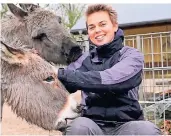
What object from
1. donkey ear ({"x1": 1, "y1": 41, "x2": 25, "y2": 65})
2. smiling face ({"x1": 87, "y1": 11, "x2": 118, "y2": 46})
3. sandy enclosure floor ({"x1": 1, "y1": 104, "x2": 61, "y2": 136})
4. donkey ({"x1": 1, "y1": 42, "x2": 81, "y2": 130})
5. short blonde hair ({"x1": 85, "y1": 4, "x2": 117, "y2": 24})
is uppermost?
short blonde hair ({"x1": 85, "y1": 4, "x2": 117, "y2": 24})

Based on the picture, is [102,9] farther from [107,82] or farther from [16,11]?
[16,11]

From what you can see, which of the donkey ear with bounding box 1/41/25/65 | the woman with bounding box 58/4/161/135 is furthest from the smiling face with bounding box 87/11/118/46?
the donkey ear with bounding box 1/41/25/65

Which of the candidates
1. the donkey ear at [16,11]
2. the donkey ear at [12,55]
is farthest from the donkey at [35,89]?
the donkey ear at [16,11]

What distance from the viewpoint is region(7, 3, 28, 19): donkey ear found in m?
5.44

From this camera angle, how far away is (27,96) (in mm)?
3268

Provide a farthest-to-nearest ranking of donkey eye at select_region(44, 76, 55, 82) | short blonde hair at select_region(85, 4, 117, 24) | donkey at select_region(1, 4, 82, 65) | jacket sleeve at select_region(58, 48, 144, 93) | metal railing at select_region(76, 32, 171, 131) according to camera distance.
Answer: metal railing at select_region(76, 32, 171, 131) < donkey at select_region(1, 4, 82, 65) < donkey eye at select_region(44, 76, 55, 82) < short blonde hair at select_region(85, 4, 117, 24) < jacket sleeve at select_region(58, 48, 144, 93)

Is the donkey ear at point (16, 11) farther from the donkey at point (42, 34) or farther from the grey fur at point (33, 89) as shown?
the grey fur at point (33, 89)

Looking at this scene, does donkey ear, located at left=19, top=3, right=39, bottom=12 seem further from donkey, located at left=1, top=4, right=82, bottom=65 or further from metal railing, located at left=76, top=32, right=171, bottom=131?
metal railing, located at left=76, top=32, right=171, bottom=131

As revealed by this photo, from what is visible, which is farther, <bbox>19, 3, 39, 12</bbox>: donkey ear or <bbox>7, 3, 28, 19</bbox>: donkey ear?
<bbox>19, 3, 39, 12</bbox>: donkey ear

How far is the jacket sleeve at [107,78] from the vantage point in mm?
2730

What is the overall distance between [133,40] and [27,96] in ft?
12.1

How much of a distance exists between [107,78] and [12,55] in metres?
0.85

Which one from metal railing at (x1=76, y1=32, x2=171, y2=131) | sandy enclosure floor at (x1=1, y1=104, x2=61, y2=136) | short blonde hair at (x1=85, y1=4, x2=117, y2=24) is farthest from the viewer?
sandy enclosure floor at (x1=1, y1=104, x2=61, y2=136)

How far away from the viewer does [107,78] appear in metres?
2.74
